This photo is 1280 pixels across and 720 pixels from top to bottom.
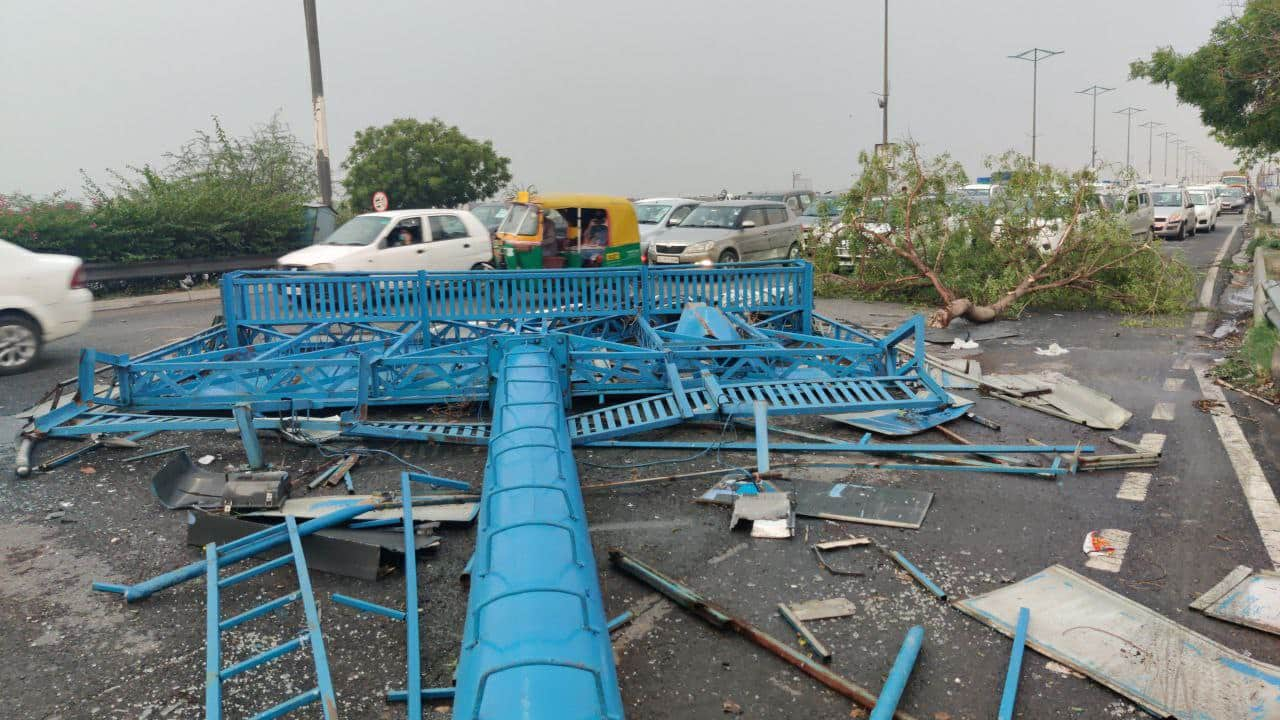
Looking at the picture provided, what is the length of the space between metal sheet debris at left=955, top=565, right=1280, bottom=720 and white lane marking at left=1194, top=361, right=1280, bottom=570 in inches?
48.0

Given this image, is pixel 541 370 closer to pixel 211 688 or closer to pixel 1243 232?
pixel 211 688

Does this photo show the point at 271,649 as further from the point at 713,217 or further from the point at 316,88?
the point at 316,88

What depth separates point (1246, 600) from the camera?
4152 mm

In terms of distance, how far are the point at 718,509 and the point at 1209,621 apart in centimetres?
264

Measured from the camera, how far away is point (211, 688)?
3277 millimetres

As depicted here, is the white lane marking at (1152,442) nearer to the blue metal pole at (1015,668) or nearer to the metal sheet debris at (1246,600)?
the metal sheet debris at (1246,600)

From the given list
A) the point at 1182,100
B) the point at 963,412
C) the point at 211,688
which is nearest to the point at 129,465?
the point at 211,688

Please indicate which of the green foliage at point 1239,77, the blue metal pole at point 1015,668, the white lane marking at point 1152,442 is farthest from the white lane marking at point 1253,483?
the green foliage at point 1239,77

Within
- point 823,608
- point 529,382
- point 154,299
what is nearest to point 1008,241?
point 529,382

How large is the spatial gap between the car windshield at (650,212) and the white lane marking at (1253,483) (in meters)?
13.7

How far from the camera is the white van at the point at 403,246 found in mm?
13875

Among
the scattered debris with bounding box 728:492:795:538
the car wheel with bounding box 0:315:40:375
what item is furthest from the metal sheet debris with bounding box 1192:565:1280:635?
the car wheel with bounding box 0:315:40:375

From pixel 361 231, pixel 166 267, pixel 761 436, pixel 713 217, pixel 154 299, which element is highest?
pixel 713 217

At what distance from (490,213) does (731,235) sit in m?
6.21
